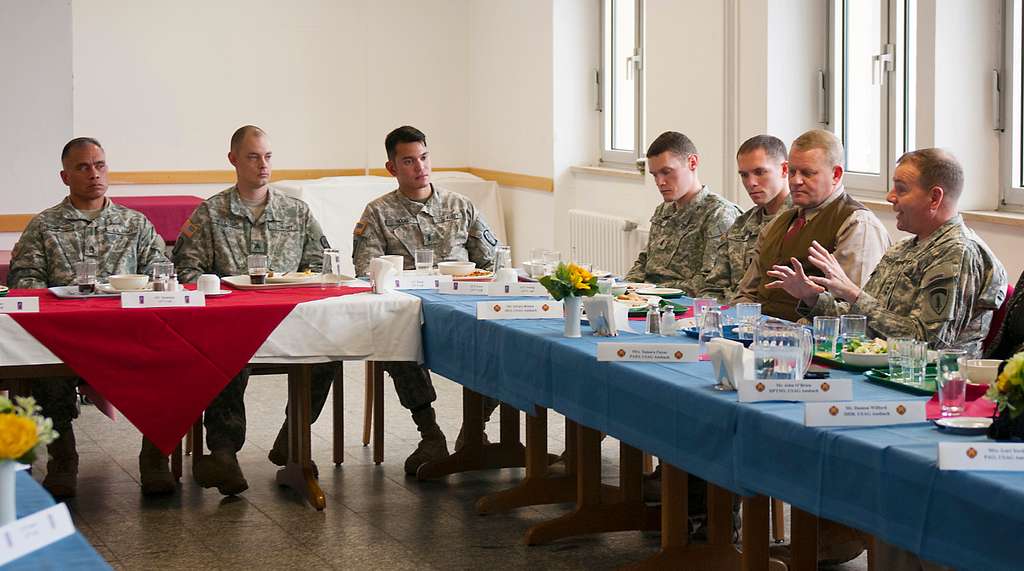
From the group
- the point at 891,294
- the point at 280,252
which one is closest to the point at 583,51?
the point at 280,252

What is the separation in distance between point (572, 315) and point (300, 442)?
1.34 m

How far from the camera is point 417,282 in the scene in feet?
16.3

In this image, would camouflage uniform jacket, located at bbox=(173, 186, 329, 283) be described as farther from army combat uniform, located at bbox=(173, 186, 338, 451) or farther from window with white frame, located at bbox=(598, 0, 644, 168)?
window with white frame, located at bbox=(598, 0, 644, 168)

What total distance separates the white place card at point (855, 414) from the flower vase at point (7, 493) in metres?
1.46

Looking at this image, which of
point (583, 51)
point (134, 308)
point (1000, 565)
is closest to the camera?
point (1000, 565)

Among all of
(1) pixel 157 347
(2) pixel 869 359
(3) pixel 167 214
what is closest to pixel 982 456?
(2) pixel 869 359

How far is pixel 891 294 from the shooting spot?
3773 millimetres

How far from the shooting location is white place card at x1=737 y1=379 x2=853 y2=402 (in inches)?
112

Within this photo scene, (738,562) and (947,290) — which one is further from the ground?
(947,290)

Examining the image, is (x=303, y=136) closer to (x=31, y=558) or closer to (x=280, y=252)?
(x=280, y=252)

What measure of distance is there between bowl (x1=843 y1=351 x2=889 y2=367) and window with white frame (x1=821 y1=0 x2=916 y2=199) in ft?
8.79

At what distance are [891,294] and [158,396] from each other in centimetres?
225

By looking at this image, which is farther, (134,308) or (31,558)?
(134,308)

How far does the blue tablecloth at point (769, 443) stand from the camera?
2309mm
